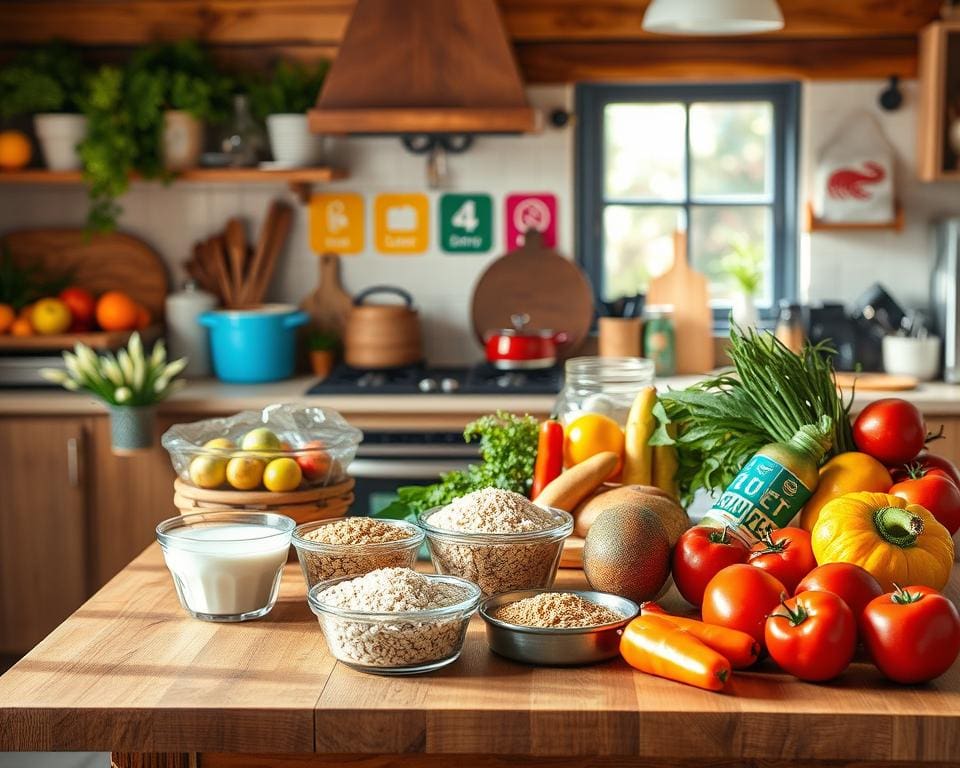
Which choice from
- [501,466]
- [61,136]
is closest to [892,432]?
[501,466]

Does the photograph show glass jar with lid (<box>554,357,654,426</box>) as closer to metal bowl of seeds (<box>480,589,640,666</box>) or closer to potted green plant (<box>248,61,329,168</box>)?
metal bowl of seeds (<box>480,589,640,666</box>)

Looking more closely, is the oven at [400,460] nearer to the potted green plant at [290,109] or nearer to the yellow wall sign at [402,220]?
the yellow wall sign at [402,220]

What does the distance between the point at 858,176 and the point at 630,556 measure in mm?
3080

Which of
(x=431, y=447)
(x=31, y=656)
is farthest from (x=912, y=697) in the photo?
(x=431, y=447)

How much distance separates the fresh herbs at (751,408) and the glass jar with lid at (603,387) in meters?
0.19

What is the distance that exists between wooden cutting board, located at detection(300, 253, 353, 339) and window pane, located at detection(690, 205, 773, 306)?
1331 millimetres

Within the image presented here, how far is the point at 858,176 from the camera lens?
4.50m

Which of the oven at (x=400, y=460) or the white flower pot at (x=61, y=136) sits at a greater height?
the white flower pot at (x=61, y=136)

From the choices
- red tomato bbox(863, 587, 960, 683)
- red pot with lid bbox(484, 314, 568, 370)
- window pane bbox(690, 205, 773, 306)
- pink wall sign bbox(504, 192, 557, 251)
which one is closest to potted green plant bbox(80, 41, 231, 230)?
pink wall sign bbox(504, 192, 557, 251)

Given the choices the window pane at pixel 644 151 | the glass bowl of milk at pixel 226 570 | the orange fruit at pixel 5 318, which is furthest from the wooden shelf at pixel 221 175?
the glass bowl of milk at pixel 226 570

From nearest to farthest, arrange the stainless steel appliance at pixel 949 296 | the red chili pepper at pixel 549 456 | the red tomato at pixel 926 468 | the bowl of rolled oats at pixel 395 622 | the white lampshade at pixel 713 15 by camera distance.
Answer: the bowl of rolled oats at pixel 395 622 → the red tomato at pixel 926 468 → the red chili pepper at pixel 549 456 → the white lampshade at pixel 713 15 → the stainless steel appliance at pixel 949 296

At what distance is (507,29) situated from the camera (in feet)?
15.0

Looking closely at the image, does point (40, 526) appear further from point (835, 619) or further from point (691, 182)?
point (835, 619)

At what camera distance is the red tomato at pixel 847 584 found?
162 centimetres
